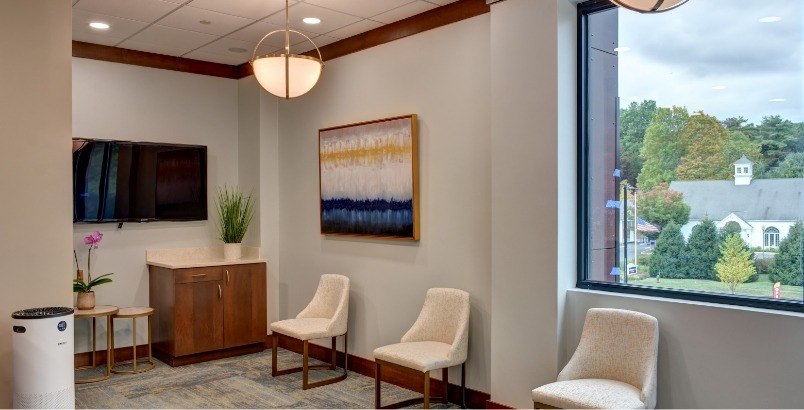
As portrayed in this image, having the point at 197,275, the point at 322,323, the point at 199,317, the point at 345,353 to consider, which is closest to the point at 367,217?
the point at 322,323

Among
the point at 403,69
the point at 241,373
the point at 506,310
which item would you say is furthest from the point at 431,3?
the point at 241,373

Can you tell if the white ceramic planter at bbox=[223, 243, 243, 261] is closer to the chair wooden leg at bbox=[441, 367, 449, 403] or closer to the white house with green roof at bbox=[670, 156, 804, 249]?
the chair wooden leg at bbox=[441, 367, 449, 403]

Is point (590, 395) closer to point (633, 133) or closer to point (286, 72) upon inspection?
point (633, 133)

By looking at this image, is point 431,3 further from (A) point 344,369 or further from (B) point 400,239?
(A) point 344,369

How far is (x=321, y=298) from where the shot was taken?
4.93 m

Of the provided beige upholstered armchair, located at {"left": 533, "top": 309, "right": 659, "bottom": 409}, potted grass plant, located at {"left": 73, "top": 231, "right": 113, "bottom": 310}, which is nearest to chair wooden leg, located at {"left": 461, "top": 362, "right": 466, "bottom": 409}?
beige upholstered armchair, located at {"left": 533, "top": 309, "right": 659, "bottom": 409}

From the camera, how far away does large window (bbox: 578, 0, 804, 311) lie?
2846mm

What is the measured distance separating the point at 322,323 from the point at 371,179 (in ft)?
3.70

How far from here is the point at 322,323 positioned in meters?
4.62

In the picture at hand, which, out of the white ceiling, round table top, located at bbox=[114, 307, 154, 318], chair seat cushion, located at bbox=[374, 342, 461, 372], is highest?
the white ceiling

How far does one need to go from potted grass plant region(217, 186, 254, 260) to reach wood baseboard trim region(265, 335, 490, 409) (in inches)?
34.2

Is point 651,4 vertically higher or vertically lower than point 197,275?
higher

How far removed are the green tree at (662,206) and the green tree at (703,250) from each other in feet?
0.32

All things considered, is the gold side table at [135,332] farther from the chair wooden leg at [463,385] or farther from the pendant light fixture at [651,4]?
the pendant light fixture at [651,4]
